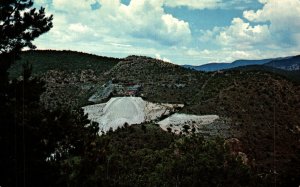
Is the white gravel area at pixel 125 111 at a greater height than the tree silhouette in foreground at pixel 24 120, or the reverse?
the tree silhouette in foreground at pixel 24 120

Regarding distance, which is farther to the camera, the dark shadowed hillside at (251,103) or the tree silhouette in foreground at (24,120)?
the dark shadowed hillside at (251,103)

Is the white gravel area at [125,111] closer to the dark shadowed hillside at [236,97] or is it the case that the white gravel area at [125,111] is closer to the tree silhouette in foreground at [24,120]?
the dark shadowed hillside at [236,97]

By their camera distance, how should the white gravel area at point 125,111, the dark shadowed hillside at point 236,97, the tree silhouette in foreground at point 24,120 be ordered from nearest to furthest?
1. the tree silhouette in foreground at point 24,120
2. the dark shadowed hillside at point 236,97
3. the white gravel area at point 125,111

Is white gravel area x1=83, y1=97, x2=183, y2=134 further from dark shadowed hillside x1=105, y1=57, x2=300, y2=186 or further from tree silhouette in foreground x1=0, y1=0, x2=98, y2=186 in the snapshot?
tree silhouette in foreground x1=0, y1=0, x2=98, y2=186

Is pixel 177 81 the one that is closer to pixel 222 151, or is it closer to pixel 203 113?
pixel 203 113

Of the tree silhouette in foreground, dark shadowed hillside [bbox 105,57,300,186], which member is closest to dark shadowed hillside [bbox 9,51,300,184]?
dark shadowed hillside [bbox 105,57,300,186]

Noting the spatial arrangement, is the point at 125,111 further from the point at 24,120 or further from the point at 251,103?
the point at 24,120

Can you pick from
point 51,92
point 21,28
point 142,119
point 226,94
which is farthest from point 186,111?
point 21,28

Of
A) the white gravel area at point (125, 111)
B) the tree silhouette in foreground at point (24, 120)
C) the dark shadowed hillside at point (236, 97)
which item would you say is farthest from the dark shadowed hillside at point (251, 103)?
the tree silhouette in foreground at point (24, 120)

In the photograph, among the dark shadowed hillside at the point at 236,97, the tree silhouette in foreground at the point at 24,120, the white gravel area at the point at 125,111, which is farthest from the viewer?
the white gravel area at the point at 125,111

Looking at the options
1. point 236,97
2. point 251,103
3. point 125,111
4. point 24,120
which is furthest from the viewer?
point 236,97

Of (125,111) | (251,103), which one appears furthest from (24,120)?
(251,103)
